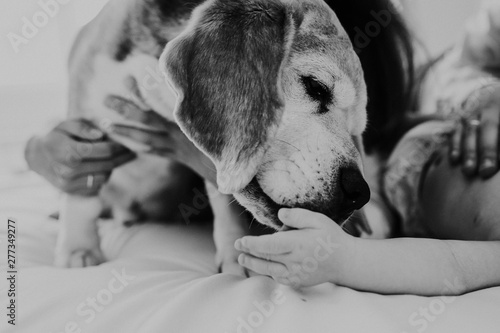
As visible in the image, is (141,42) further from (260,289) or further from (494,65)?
(494,65)

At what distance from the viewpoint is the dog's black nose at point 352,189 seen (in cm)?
59

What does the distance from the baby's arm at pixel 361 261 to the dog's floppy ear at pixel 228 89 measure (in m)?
0.09

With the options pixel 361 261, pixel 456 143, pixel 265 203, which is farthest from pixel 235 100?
pixel 456 143

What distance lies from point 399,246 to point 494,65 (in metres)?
0.38

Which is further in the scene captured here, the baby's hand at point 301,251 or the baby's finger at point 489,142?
the baby's finger at point 489,142

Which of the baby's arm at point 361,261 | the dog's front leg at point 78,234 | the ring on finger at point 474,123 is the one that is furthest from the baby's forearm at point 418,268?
the dog's front leg at point 78,234

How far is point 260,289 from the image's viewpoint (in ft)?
1.81

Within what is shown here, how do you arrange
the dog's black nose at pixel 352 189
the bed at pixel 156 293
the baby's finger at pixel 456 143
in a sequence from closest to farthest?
the bed at pixel 156 293, the dog's black nose at pixel 352 189, the baby's finger at pixel 456 143

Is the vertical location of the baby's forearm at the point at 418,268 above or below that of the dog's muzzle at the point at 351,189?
below

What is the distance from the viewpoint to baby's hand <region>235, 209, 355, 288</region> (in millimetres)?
528

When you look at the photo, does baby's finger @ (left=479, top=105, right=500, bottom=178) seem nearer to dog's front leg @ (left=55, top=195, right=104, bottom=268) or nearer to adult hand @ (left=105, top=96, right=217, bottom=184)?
adult hand @ (left=105, top=96, right=217, bottom=184)

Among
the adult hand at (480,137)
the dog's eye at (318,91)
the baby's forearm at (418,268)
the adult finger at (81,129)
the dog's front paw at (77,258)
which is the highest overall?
the dog's eye at (318,91)

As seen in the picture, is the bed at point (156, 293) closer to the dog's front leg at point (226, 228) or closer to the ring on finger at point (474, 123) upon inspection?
the dog's front leg at point (226, 228)

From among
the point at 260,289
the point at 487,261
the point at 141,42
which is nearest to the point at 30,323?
the point at 260,289
